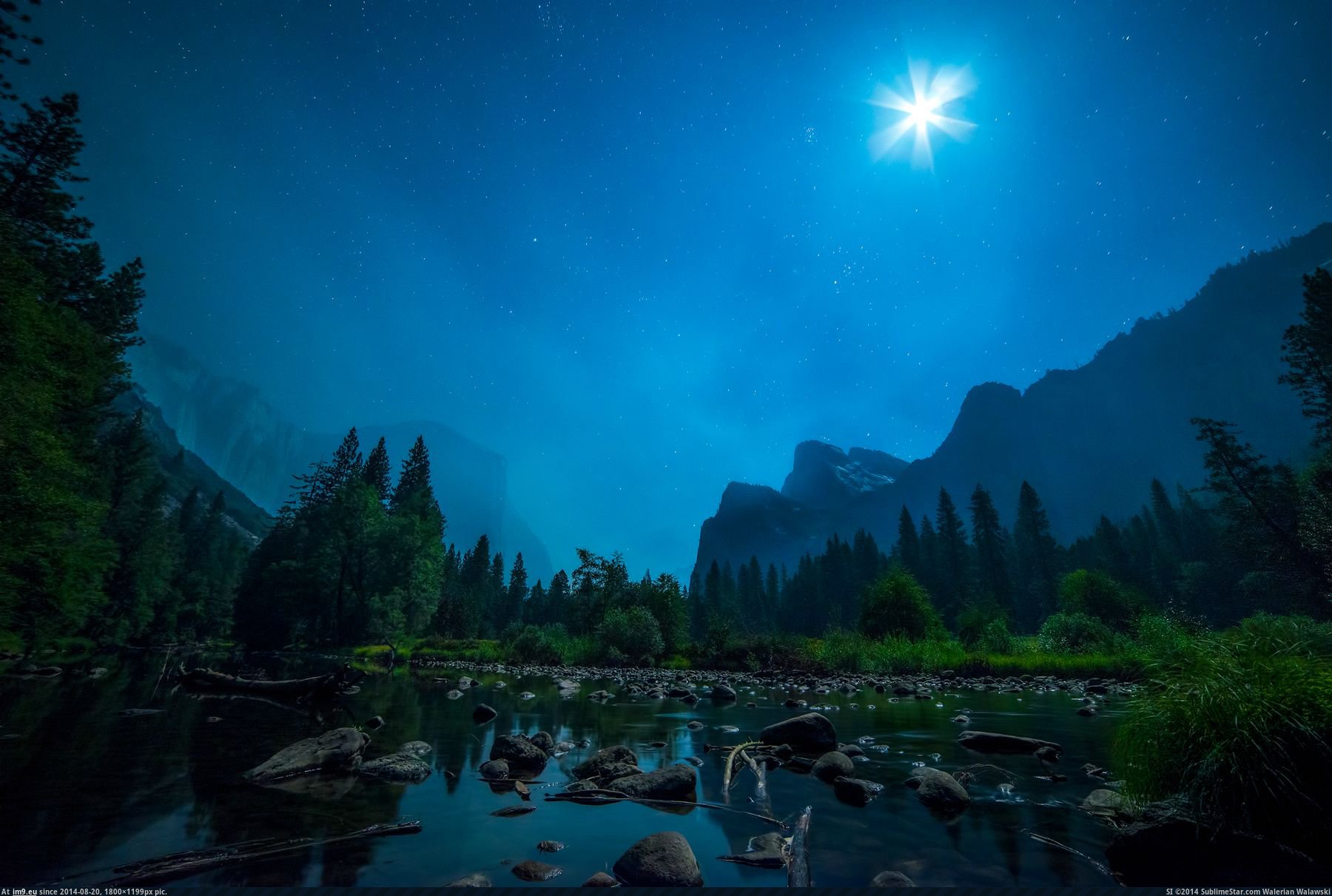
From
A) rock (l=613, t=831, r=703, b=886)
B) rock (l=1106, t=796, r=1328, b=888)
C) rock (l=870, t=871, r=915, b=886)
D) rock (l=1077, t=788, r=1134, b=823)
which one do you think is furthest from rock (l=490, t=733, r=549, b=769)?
rock (l=1077, t=788, r=1134, b=823)

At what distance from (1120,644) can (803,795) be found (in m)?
36.6

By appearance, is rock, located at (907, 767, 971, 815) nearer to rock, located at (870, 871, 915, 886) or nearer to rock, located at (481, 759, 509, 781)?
rock, located at (870, 871, 915, 886)

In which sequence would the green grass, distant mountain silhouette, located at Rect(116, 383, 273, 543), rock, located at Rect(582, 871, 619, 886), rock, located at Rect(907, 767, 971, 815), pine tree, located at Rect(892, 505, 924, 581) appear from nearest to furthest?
rock, located at Rect(582, 871, 619, 886)
rock, located at Rect(907, 767, 971, 815)
the green grass
pine tree, located at Rect(892, 505, 924, 581)
distant mountain silhouette, located at Rect(116, 383, 273, 543)

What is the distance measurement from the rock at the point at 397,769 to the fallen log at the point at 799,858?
5.31 metres

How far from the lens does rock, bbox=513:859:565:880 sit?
13.8 ft

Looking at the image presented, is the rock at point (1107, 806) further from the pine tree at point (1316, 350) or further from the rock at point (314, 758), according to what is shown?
the pine tree at point (1316, 350)

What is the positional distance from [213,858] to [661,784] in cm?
460

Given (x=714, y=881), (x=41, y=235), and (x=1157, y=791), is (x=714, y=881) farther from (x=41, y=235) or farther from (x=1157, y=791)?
(x=41, y=235)

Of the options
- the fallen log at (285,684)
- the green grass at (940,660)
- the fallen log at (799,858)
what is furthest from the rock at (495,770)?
the green grass at (940,660)

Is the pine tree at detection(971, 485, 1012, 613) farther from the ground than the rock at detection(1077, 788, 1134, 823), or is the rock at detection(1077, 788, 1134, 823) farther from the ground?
the pine tree at detection(971, 485, 1012, 613)

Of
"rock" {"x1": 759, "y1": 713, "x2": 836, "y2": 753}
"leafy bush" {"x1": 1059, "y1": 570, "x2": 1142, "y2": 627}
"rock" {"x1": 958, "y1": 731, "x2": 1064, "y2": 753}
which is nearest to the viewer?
"rock" {"x1": 958, "y1": 731, "x2": 1064, "y2": 753}

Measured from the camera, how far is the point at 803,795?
682 centimetres

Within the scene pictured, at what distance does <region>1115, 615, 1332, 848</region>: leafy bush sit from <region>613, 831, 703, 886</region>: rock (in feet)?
14.9

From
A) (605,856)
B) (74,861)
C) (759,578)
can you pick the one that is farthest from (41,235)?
(759,578)
